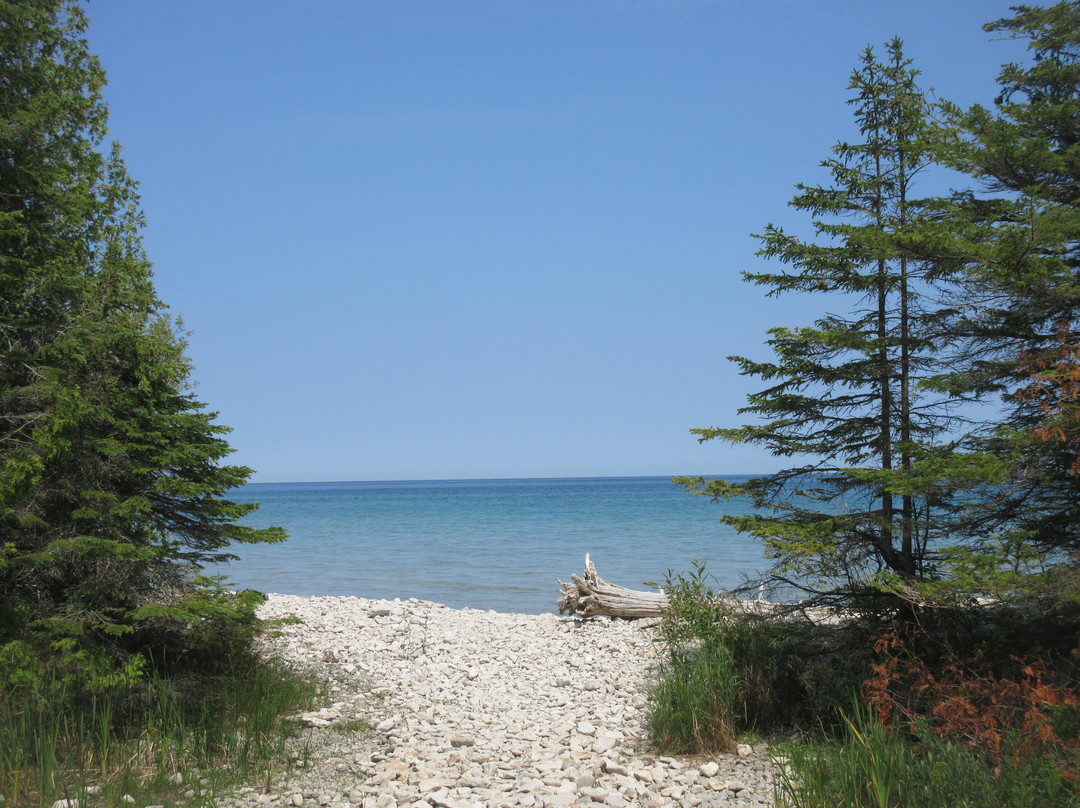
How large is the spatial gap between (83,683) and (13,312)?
3.34 meters

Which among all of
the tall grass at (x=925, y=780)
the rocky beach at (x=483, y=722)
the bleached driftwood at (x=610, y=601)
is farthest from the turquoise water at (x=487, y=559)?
the tall grass at (x=925, y=780)

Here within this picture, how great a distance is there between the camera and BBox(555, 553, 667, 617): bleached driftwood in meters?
11.5

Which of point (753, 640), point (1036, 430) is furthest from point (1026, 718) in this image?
point (753, 640)

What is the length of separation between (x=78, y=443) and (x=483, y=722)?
4650 millimetres

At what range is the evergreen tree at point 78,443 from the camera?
569cm

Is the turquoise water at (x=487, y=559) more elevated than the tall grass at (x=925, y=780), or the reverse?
the tall grass at (x=925, y=780)

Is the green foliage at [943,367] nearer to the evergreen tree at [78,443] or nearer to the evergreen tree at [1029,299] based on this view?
A: the evergreen tree at [1029,299]

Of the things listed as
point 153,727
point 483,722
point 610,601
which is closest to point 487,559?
point 610,601

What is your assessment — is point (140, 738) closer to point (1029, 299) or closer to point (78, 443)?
point (78, 443)

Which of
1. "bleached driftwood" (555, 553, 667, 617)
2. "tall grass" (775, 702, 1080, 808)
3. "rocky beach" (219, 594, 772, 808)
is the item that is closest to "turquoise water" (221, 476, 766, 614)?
"bleached driftwood" (555, 553, 667, 617)

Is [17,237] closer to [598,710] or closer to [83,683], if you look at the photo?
[83,683]

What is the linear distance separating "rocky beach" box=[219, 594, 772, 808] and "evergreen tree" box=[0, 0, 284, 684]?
129 cm

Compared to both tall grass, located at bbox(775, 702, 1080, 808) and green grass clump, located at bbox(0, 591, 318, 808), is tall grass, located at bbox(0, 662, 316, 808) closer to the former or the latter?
green grass clump, located at bbox(0, 591, 318, 808)

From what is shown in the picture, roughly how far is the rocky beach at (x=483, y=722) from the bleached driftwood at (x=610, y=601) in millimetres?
214
